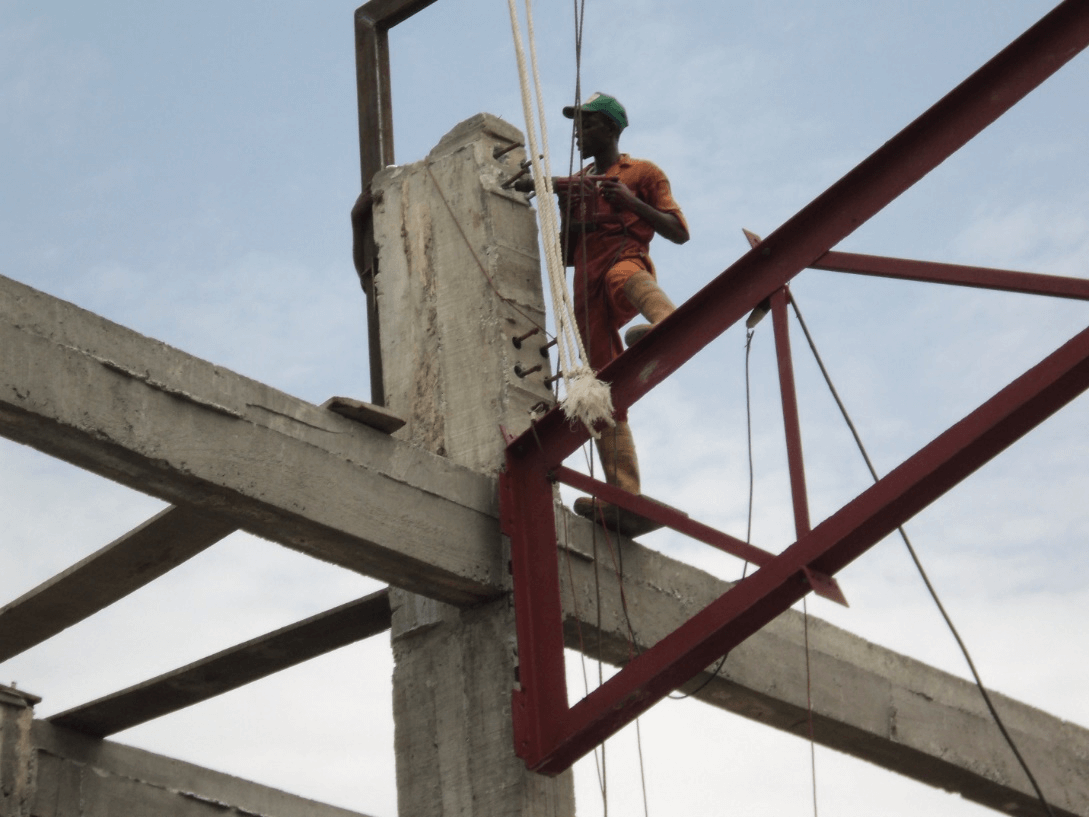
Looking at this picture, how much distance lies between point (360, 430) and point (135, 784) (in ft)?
9.37

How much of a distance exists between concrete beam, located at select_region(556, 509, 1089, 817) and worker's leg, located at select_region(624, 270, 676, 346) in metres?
1.05

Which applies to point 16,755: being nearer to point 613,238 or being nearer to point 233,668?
point 233,668

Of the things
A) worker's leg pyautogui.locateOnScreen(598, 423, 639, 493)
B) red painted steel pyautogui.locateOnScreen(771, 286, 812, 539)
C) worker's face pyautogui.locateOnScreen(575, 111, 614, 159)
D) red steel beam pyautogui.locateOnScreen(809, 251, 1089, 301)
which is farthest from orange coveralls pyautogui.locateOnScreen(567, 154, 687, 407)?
red steel beam pyautogui.locateOnScreen(809, 251, 1089, 301)

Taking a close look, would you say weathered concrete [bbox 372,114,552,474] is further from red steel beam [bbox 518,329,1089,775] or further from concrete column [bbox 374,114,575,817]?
red steel beam [bbox 518,329,1089,775]

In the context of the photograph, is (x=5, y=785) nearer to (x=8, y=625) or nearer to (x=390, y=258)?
(x=8, y=625)

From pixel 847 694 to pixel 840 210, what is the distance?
2454 millimetres

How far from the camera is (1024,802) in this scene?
8812 mm

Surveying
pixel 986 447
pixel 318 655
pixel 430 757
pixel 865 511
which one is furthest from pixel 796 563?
pixel 318 655

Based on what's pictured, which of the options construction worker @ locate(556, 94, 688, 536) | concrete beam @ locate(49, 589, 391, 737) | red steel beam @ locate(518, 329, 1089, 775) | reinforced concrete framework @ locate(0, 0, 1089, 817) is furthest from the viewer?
construction worker @ locate(556, 94, 688, 536)

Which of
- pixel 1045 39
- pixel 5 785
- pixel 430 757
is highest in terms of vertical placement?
pixel 1045 39

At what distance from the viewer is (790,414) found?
646 cm

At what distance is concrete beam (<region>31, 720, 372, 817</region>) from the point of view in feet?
27.5

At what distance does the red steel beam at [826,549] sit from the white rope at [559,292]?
917 mm

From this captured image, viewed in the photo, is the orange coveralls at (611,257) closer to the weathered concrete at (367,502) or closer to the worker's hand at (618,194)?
the worker's hand at (618,194)
